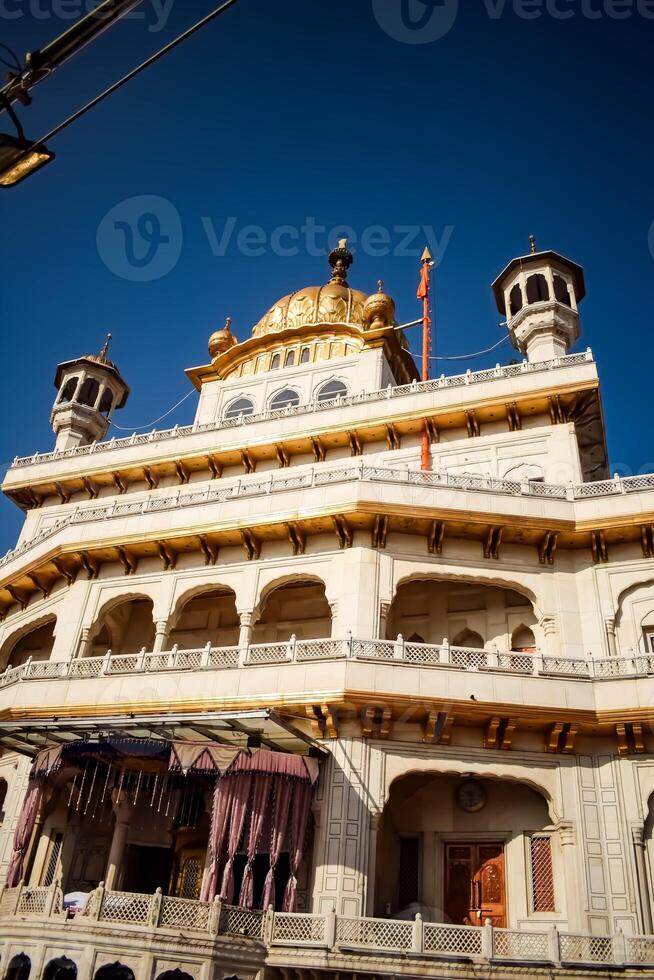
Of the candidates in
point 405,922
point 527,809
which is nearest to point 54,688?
point 405,922

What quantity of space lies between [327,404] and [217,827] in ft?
47.2

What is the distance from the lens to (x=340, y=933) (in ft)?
43.5

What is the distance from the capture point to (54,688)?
18.4 m

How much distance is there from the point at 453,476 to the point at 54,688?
10426 millimetres

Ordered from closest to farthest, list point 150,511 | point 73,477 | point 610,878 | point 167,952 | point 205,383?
point 167,952, point 610,878, point 150,511, point 73,477, point 205,383

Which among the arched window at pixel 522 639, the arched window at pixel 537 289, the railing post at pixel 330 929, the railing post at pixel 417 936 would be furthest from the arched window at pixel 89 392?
the railing post at pixel 417 936

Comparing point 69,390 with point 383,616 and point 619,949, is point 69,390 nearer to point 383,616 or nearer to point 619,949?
point 383,616

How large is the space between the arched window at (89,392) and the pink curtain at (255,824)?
22105mm

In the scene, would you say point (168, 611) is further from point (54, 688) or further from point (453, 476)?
point (453, 476)

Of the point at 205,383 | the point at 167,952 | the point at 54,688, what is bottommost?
the point at 167,952

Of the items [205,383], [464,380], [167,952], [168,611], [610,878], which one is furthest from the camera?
[205,383]

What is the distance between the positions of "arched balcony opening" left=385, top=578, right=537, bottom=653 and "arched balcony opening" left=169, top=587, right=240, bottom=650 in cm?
458

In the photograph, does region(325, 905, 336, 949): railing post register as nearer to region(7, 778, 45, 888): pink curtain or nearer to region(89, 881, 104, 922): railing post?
region(89, 881, 104, 922): railing post

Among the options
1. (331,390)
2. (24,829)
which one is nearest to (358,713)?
(24,829)
